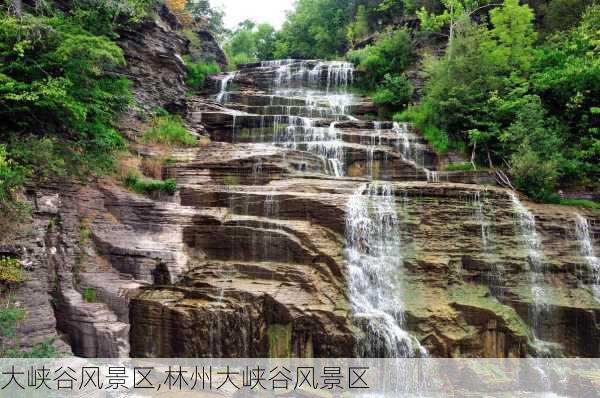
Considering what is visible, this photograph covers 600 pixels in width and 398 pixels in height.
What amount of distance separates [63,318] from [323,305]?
5.73 meters

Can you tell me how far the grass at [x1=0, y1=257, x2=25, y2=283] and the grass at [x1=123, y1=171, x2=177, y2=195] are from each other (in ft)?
15.8

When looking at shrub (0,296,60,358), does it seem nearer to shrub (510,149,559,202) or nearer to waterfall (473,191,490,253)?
waterfall (473,191,490,253)

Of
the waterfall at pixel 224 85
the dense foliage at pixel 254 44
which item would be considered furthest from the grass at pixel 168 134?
the dense foliage at pixel 254 44

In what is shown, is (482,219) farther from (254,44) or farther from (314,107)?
(254,44)

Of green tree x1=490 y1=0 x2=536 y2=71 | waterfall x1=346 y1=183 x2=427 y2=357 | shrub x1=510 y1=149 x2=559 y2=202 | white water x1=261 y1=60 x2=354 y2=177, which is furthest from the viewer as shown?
green tree x1=490 y1=0 x2=536 y2=71

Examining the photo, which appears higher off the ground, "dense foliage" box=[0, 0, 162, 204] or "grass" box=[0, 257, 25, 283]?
"dense foliage" box=[0, 0, 162, 204]

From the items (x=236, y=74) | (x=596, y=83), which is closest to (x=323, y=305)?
(x=596, y=83)

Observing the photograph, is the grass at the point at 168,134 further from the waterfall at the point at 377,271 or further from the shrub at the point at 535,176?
the shrub at the point at 535,176

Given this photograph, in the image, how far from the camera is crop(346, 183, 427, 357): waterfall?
10727 mm

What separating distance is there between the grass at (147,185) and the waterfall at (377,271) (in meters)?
5.59

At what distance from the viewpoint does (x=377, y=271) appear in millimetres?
12234

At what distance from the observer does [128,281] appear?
11.1 meters

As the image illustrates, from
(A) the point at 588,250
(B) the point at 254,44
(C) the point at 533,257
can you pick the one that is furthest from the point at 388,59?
(B) the point at 254,44

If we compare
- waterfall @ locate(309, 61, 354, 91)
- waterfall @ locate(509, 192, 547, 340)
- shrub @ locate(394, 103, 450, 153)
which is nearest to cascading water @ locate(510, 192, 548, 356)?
waterfall @ locate(509, 192, 547, 340)
